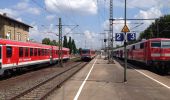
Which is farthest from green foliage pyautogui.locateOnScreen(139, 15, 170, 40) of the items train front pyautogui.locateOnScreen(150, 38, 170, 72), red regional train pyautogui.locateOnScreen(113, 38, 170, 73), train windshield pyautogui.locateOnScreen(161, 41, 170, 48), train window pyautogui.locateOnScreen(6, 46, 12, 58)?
train window pyautogui.locateOnScreen(6, 46, 12, 58)

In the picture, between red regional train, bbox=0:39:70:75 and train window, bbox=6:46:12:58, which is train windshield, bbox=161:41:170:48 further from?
train window, bbox=6:46:12:58

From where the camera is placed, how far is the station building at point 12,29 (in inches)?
2584

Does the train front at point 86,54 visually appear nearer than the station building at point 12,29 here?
No

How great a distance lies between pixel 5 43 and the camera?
25.2 m

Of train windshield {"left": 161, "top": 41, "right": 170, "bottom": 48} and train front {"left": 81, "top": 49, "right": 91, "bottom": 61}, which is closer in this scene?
train windshield {"left": 161, "top": 41, "right": 170, "bottom": 48}

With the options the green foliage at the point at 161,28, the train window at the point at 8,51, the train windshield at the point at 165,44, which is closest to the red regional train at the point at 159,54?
the train windshield at the point at 165,44

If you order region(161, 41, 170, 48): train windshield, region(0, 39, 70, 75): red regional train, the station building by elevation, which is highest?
the station building

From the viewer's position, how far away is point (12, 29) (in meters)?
71.2

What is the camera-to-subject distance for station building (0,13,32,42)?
6562 cm

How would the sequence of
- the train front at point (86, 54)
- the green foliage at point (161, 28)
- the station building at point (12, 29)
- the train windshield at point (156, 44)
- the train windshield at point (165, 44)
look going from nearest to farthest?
the train windshield at point (165, 44)
the train windshield at point (156, 44)
the station building at point (12, 29)
the train front at point (86, 54)
the green foliage at point (161, 28)

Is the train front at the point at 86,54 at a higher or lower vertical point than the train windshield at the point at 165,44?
lower

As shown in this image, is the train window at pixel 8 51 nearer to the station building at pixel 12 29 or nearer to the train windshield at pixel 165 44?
the train windshield at pixel 165 44

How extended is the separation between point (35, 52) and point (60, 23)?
827cm

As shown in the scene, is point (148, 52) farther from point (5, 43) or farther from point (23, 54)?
point (5, 43)
